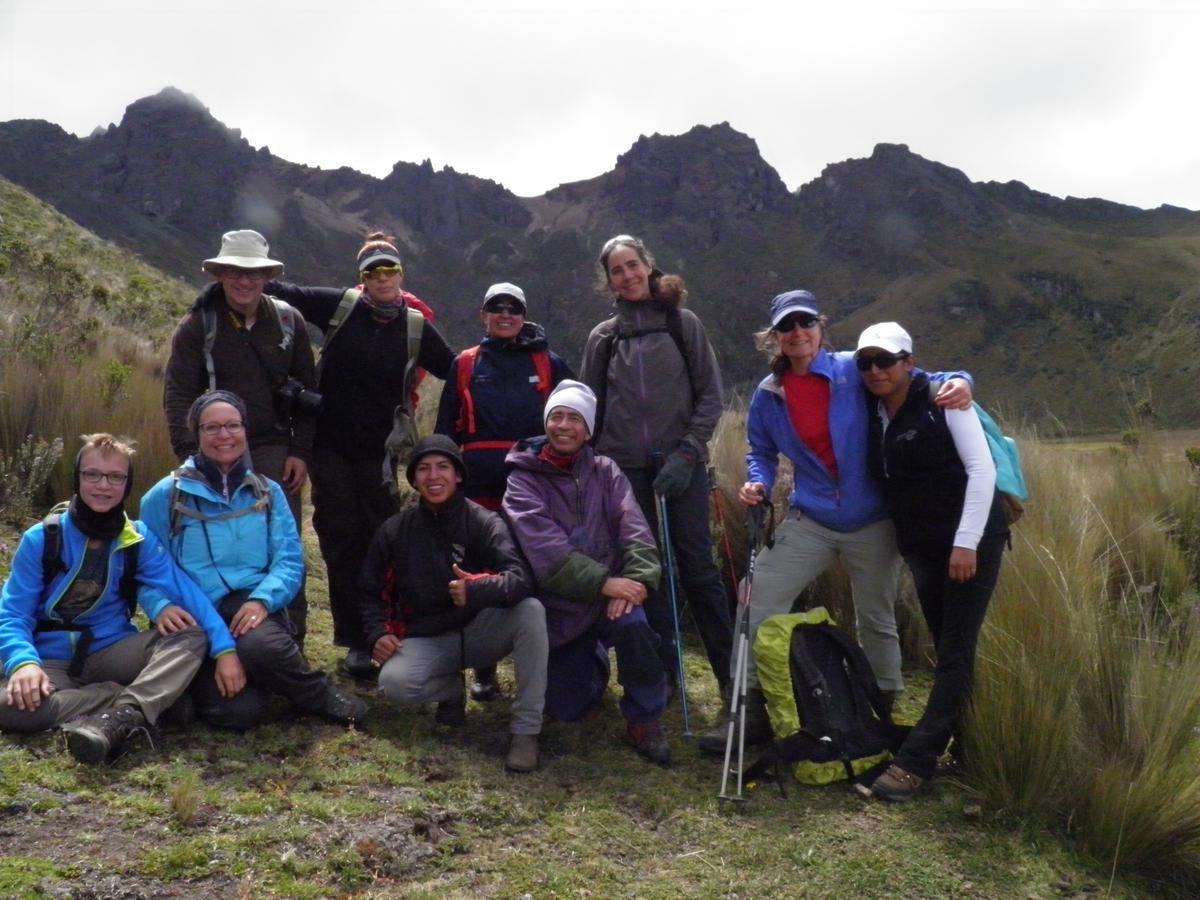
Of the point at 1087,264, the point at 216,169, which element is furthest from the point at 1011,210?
the point at 216,169

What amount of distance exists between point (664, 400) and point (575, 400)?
612 millimetres

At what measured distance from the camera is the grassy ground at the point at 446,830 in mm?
2947

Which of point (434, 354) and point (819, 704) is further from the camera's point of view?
point (434, 354)

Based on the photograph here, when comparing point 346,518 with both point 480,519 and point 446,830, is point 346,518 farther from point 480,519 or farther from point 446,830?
point 446,830

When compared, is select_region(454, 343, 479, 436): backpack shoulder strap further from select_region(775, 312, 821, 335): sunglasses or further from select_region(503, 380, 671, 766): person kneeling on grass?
select_region(775, 312, 821, 335): sunglasses

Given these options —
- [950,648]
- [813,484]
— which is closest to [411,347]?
[813,484]

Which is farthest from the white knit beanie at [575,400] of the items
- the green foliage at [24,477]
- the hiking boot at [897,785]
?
the green foliage at [24,477]

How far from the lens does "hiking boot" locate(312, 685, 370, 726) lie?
4098 mm

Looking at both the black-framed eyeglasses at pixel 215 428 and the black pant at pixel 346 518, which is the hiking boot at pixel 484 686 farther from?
the black-framed eyeglasses at pixel 215 428

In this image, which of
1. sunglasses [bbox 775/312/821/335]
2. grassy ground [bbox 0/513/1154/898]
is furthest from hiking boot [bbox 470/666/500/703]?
sunglasses [bbox 775/312/821/335]

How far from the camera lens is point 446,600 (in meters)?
4.33

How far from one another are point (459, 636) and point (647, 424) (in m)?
1.43

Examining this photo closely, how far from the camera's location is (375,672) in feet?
16.1

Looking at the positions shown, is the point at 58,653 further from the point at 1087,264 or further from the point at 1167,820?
the point at 1087,264
